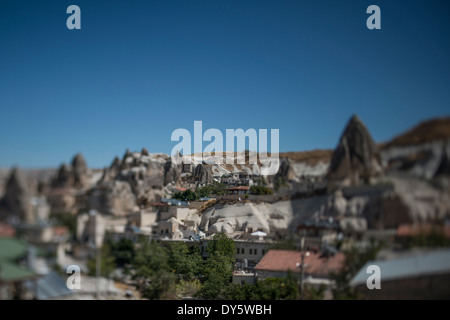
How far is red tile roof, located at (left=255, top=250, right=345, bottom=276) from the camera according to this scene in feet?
24.7

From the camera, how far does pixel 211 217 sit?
10797mm

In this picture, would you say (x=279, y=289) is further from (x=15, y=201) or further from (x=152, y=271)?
(x=15, y=201)

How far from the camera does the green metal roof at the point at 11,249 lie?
6.82 meters

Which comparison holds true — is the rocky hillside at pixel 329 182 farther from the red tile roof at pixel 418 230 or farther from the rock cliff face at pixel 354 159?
the red tile roof at pixel 418 230

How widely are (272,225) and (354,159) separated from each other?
2.24 metres

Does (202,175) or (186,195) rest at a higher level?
(202,175)

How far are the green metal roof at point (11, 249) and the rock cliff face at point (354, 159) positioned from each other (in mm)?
5334

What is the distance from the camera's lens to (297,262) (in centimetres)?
810

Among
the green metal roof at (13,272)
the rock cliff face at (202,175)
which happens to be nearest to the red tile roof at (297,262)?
the rock cliff face at (202,175)

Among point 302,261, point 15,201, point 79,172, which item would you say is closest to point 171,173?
point 79,172

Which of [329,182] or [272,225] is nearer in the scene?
[329,182]
